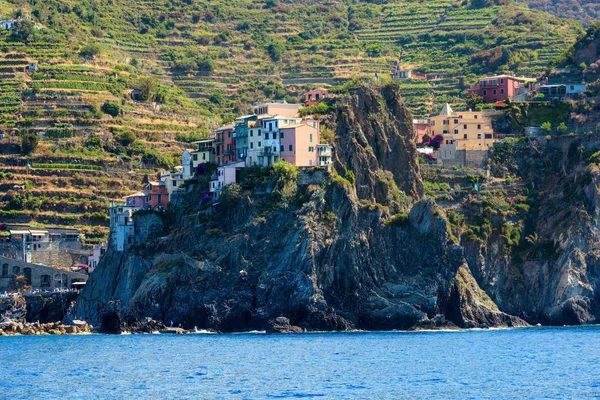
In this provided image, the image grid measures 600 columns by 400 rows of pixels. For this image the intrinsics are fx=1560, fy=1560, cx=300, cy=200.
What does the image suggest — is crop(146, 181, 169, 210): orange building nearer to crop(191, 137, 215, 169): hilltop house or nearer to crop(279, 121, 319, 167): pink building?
crop(191, 137, 215, 169): hilltop house

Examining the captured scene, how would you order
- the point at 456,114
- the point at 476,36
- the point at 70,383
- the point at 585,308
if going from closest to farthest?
the point at 70,383 < the point at 585,308 < the point at 456,114 < the point at 476,36

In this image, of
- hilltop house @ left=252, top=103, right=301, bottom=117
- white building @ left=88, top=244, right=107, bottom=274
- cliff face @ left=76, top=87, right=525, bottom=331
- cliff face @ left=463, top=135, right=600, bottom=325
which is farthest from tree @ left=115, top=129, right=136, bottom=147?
cliff face @ left=463, top=135, right=600, bottom=325

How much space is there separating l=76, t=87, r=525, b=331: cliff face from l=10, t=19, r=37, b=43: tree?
1990 inches

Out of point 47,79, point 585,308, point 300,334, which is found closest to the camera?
point 300,334

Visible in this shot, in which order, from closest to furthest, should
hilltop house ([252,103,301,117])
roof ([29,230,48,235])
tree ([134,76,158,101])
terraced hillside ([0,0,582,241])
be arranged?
hilltop house ([252,103,301,117])
roof ([29,230,48,235])
terraced hillside ([0,0,582,241])
tree ([134,76,158,101])

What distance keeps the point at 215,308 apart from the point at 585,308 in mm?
28457

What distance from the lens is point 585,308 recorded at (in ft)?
390

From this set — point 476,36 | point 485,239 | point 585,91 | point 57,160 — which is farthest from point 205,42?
point 485,239

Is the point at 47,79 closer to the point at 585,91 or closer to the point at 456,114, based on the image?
the point at 456,114

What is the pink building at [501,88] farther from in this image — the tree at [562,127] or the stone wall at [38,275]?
the stone wall at [38,275]

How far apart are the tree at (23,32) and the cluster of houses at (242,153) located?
38.1 meters

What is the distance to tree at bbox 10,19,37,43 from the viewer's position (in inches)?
6471

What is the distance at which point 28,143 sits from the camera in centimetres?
14425

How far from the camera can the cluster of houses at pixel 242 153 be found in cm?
12000
